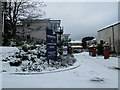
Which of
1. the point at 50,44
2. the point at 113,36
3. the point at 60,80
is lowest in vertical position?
the point at 60,80

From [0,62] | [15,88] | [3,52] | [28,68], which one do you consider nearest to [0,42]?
[3,52]

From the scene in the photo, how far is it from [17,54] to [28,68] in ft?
11.2

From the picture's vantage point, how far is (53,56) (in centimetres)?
1441

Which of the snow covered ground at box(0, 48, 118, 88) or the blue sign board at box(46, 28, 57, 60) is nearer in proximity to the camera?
the snow covered ground at box(0, 48, 118, 88)

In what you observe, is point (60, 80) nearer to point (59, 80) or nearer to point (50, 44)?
point (59, 80)

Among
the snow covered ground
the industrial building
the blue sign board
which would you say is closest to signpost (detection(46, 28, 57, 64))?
the blue sign board

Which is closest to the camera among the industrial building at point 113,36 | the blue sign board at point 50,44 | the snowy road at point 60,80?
the snowy road at point 60,80

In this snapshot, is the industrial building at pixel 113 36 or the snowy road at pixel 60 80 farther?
the industrial building at pixel 113 36

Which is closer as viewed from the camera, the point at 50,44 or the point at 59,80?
the point at 59,80

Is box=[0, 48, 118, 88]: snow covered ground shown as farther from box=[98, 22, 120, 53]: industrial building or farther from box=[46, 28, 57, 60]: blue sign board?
box=[98, 22, 120, 53]: industrial building

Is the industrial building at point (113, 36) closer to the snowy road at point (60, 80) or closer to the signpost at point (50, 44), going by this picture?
the signpost at point (50, 44)

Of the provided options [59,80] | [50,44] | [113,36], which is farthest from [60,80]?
[113,36]

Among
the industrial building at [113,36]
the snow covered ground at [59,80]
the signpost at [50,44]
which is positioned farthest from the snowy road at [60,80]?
the industrial building at [113,36]

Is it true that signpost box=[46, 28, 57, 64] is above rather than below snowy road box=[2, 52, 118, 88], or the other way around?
above
